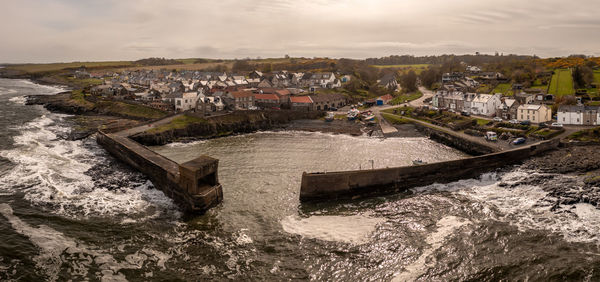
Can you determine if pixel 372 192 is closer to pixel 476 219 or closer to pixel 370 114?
pixel 476 219

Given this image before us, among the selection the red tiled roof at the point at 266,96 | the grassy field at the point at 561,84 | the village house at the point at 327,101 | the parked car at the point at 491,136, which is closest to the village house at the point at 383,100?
the village house at the point at 327,101

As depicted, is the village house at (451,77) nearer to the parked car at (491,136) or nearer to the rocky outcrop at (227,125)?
the rocky outcrop at (227,125)

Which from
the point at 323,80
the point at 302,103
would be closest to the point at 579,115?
the point at 302,103

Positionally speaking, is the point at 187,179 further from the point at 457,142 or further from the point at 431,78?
the point at 431,78

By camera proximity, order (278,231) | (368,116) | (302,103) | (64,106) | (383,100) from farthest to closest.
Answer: (383,100), (64,106), (302,103), (368,116), (278,231)

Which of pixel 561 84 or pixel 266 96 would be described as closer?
pixel 561 84

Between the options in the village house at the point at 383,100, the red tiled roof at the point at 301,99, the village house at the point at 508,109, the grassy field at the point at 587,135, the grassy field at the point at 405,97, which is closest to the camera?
the grassy field at the point at 587,135

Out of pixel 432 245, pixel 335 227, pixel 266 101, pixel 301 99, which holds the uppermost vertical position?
pixel 301 99
